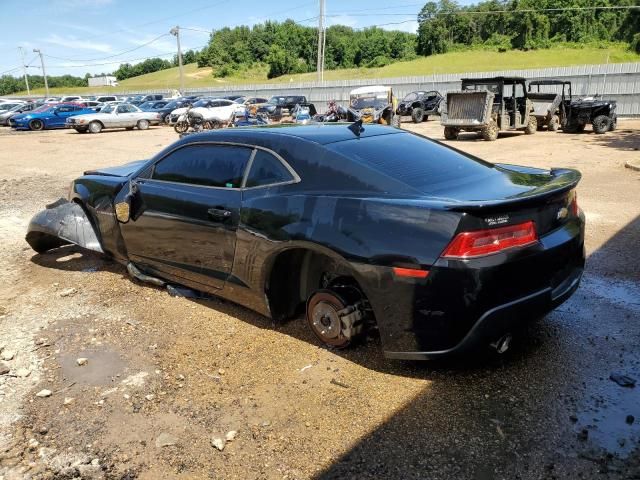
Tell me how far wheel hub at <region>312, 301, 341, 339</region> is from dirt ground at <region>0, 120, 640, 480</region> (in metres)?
0.16

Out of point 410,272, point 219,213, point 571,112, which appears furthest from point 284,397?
point 571,112

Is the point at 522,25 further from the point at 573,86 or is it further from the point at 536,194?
the point at 536,194

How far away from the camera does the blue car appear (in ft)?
98.1

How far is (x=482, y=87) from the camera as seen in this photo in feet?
63.0

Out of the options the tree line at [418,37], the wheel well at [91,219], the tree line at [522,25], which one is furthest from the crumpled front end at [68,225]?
the tree line at [418,37]

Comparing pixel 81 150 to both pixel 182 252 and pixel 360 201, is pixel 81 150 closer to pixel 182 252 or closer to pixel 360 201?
pixel 182 252

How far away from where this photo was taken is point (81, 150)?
61.4 ft

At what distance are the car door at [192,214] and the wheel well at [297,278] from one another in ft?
1.30

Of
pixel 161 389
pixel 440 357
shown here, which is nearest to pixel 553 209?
pixel 440 357

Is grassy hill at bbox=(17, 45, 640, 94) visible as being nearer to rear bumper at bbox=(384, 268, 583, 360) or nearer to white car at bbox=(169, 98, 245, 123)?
white car at bbox=(169, 98, 245, 123)

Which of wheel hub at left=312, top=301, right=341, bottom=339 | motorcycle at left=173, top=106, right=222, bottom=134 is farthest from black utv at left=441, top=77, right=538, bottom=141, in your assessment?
wheel hub at left=312, top=301, right=341, bottom=339

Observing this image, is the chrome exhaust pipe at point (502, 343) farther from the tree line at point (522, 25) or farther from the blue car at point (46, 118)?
the tree line at point (522, 25)

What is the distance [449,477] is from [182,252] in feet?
8.73

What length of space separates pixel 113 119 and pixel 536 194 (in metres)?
28.3
